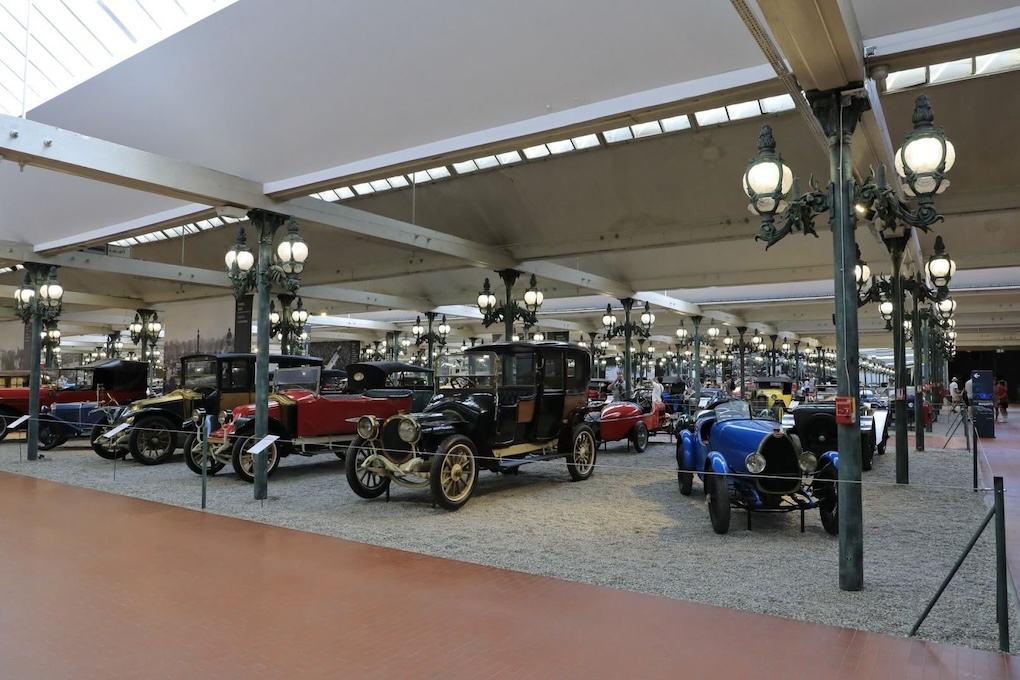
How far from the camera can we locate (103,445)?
42.1 feet

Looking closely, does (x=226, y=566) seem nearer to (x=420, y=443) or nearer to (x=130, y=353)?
(x=420, y=443)

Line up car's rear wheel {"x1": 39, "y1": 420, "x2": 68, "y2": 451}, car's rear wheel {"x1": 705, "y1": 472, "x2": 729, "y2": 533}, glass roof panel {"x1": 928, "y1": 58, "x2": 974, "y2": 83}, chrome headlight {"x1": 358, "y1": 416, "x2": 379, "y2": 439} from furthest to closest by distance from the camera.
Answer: car's rear wheel {"x1": 39, "y1": 420, "x2": 68, "y2": 451} < chrome headlight {"x1": 358, "y1": 416, "x2": 379, "y2": 439} < glass roof panel {"x1": 928, "y1": 58, "x2": 974, "y2": 83} < car's rear wheel {"x1": 705, "y1": 472, "x2": 729, "y2": 533}

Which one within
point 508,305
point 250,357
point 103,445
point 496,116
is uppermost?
point 496,116

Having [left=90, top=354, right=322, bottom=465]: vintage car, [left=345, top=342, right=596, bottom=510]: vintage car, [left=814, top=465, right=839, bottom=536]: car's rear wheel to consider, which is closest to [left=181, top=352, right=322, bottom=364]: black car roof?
[left=90, top=354, right=322, bottom=465]: vintage car

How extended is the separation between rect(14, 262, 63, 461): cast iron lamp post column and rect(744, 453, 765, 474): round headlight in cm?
1331

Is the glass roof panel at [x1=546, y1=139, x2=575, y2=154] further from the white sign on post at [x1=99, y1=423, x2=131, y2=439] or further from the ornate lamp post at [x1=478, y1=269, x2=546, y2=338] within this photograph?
the white sign on post at [x1=99, y1=423, x2=131, y2=439]

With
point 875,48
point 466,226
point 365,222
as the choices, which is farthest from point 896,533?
point 466,226

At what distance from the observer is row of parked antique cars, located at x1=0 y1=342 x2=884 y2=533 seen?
7.28 metres

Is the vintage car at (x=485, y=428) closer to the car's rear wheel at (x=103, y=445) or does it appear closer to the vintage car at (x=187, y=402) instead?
the vintage car at (x=187, y=402)

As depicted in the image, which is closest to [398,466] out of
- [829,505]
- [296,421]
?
[296,421]

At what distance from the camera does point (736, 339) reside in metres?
38.9

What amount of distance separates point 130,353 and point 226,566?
165ft

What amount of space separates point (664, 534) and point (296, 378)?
315 inches

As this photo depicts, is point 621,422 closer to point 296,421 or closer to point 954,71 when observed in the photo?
point 296,421
